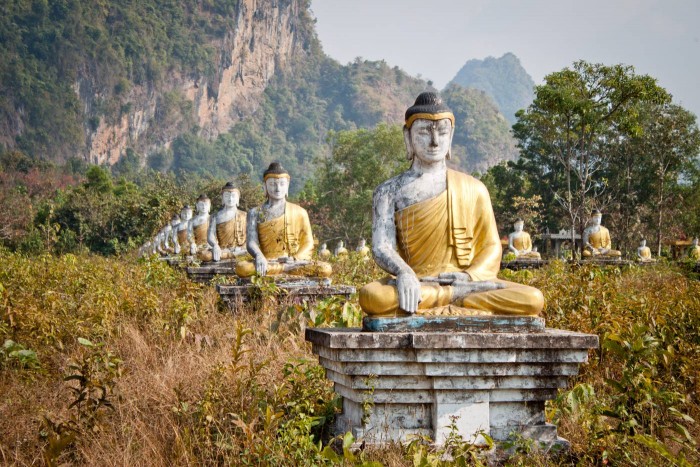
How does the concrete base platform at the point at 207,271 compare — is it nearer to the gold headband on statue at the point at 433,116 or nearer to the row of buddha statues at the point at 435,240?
the row of buddha statues at the point at 435,240

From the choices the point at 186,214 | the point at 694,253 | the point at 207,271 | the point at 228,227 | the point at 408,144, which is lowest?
the point at 207,271

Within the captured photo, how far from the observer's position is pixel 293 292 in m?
9.45

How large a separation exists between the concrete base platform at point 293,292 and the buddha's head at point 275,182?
1.50 metres

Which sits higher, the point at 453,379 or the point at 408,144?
the point at 408,144

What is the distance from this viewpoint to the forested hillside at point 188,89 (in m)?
99.5

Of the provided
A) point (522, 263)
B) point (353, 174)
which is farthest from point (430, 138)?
point (353, 174)

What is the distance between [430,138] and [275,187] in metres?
5.28

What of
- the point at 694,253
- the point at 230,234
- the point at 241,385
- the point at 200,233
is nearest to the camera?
the point at 241,385

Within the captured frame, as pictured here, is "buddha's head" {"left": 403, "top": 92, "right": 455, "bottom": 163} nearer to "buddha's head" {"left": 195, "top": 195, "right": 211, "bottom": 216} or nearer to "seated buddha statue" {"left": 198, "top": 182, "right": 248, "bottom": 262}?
"seated buddha statue" {"left": 198, "top": 182, "right": 248, "bottom": 262}

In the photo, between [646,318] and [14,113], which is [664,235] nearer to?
[646,318]

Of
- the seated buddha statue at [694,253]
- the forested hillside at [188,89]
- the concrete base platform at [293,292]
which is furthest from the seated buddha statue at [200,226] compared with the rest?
the forested hillside at [188,89]

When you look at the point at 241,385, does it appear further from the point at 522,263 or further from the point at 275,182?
the point at 522,263

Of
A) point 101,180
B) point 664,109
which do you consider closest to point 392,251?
point 664,109

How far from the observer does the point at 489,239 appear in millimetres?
5543
